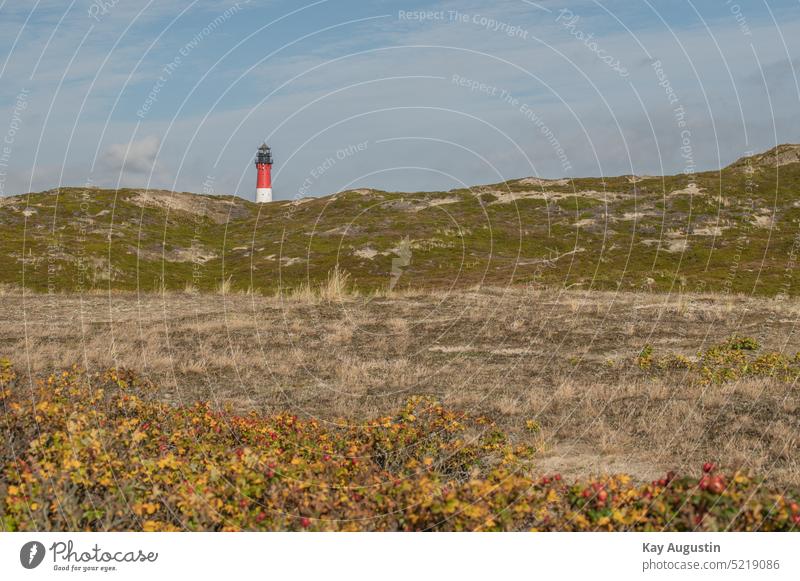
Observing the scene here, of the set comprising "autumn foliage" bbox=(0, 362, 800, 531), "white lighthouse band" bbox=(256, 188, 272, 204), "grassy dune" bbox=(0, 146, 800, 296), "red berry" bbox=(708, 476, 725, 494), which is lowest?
"autumn foliage" bbox=(0, 362, 800, 531)

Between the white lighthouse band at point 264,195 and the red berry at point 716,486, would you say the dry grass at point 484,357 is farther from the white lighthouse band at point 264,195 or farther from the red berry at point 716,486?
the white lighthouse band at point 264,195

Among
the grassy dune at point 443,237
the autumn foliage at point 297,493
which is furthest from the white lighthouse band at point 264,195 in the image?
the autumn foliage at point 297,493

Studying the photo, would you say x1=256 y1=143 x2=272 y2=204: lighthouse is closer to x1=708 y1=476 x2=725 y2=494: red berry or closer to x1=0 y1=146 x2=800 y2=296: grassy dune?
x1=0 y1=146 x2=800 y2=296: grassy dune

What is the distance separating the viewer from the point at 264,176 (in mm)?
105000

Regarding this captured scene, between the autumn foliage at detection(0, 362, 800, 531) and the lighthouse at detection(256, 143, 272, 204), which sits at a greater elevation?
the lighthouse at detection(256, 143, 272, 204)
